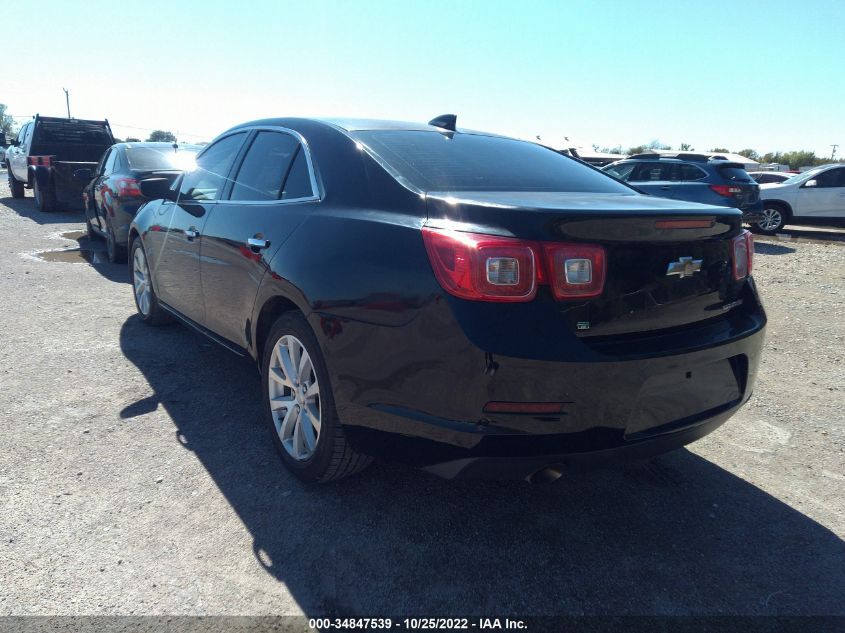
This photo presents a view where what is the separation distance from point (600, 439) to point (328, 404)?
109 centimetres

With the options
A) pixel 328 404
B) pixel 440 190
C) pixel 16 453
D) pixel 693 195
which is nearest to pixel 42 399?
pixel 16 453

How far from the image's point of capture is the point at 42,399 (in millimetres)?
3826

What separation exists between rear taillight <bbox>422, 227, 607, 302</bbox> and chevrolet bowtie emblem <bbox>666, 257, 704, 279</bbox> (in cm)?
33

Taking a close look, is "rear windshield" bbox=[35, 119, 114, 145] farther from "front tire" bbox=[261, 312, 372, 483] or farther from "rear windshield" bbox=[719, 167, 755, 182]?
"front tire" bbox=[261, 312, 372, 483]

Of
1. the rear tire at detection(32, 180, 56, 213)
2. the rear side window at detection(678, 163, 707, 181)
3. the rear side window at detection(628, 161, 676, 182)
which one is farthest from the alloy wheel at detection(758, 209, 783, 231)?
the rear tire at detection(32, 180, 56, 213)

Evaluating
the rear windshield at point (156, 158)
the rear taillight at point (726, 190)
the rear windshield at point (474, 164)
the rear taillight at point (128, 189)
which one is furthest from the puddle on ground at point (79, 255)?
the rear taillight at point (726, 190)

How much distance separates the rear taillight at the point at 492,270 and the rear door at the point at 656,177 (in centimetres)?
1020

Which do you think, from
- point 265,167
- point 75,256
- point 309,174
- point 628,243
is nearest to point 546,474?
point 628,243

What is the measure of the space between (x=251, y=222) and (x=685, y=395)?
222 centimetres

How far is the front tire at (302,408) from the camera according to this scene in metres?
2.65

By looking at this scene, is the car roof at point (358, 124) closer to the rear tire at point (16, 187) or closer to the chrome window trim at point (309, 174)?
the chrome window trim at point (309, 174)

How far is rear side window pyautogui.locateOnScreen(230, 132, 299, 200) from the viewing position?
329 cm

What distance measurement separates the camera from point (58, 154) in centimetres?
1449

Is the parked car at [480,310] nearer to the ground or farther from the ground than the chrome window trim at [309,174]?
nearer to the ground
